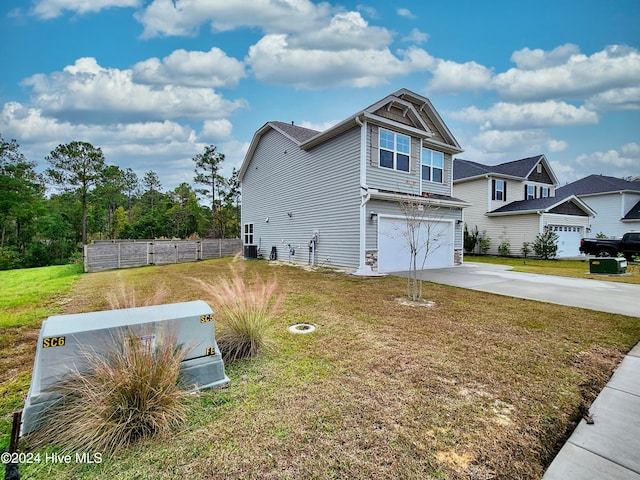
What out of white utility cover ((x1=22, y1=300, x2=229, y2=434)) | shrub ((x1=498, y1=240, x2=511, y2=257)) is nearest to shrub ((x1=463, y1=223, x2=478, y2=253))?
shrub ((x1=498, y1=240, x2=511, y2=257))

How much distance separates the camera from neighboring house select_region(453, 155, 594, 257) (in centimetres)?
1823

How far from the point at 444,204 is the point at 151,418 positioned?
12.8 m

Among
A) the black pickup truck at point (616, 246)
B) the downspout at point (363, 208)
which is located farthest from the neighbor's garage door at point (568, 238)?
the downspout at point (363, 208)

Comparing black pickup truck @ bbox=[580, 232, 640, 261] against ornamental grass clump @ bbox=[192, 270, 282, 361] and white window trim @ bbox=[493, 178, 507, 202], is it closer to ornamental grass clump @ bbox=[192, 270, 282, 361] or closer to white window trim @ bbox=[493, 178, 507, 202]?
white window trim @ bbox=[493, 178, 507, 202]

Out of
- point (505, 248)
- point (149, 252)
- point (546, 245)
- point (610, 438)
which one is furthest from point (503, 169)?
point (149, 252)

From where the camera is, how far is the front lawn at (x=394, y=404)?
187cm

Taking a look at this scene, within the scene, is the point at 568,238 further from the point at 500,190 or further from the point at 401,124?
the point at 401,124

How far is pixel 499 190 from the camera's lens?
20.7m

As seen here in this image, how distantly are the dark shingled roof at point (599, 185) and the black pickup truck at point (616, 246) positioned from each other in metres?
9.30

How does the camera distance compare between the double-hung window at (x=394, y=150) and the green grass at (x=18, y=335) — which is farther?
the double-hung window at (x=394, y=150)

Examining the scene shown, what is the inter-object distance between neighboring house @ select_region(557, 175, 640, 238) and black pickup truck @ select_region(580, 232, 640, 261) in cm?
614

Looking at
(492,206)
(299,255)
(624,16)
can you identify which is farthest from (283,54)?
(492,206)

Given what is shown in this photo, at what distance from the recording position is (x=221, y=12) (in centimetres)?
1041

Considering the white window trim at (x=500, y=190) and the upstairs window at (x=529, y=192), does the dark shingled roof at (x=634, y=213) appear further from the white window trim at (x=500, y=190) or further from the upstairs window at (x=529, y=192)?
the white window trim at (x=500, y=190)
